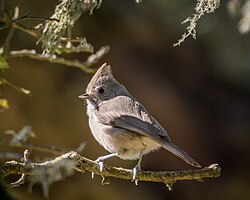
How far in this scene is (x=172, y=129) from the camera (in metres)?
6.54

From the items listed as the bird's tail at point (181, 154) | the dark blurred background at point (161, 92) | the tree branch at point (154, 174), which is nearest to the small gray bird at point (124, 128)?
the bird's tail at point (181, 154)

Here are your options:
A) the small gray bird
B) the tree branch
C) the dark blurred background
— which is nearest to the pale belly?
the small gray bird

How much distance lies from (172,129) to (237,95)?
0.98 m

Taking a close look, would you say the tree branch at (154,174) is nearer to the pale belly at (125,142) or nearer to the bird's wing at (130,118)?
the bird's wing at (130,118)

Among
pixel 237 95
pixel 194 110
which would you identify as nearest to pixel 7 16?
pixel 194 110

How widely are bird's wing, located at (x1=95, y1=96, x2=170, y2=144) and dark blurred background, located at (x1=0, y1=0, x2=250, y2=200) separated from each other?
224cm

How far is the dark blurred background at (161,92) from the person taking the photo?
18.9 ft

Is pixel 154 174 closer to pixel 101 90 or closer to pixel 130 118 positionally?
pixel 130 118

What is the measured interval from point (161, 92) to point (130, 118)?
325 centimetres

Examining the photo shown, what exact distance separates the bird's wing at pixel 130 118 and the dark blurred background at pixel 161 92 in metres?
2.24

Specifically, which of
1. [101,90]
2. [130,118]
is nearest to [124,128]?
[130,118]

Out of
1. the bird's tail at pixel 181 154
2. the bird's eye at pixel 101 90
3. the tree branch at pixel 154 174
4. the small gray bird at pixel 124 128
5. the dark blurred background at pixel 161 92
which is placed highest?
the dark blurred background at pixel 161 92

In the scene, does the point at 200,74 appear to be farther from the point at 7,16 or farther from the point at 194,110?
the point at 7,16

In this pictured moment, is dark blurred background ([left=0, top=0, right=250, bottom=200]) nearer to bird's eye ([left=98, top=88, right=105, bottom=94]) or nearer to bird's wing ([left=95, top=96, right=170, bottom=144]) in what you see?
bird's eye ([left=98, top=88, right=105, bottom=94])
